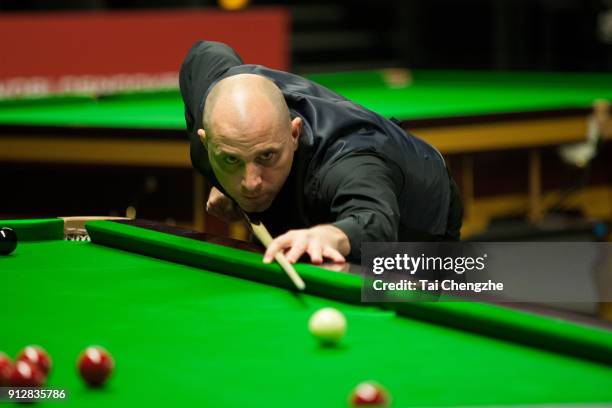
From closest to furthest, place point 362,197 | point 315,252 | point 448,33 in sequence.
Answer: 1. point 315,252
2. point 362,197
3. point 448,33

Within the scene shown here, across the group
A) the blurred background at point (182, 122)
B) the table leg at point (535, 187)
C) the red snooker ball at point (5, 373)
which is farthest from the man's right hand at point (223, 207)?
the table leg at point (535, 187)

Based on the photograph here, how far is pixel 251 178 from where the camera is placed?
257 cm

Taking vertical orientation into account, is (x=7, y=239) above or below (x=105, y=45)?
below

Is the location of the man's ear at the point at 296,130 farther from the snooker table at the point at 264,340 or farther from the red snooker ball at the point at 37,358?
the red snooker ball at the point at 37,358

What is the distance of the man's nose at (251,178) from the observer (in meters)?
2.56

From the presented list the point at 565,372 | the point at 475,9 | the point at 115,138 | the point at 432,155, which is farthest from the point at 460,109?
the point at 475,9

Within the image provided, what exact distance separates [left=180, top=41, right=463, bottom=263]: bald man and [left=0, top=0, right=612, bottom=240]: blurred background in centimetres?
151

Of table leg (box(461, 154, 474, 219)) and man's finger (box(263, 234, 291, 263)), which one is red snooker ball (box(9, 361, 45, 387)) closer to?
man's finger (box(263, 234, 291, 263))

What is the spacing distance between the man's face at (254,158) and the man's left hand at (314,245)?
0.31 m

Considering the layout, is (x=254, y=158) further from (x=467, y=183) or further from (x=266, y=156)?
(x=467, y=183)

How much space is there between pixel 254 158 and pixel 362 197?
0.26 meters

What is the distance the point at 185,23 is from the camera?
649 centimetres

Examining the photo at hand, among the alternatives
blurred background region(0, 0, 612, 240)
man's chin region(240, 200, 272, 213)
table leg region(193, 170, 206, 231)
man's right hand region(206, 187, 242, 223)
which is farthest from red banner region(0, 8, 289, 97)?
man's chin region(240, 200, 272, 213)

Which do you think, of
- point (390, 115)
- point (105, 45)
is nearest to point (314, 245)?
point (390, 115)
